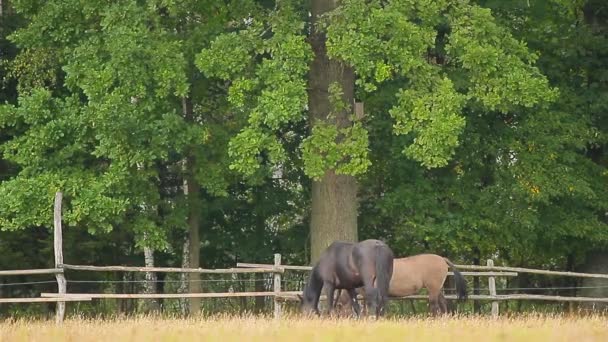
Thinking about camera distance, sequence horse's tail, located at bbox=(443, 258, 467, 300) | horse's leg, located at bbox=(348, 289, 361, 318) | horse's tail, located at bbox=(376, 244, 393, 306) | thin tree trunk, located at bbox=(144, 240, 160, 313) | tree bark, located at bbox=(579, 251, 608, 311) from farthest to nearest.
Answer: thin tree trunk, located at bbox=(144, 240, 160, 313) → tree bark, located at bbox=(579, 251, 608, 311) → horse's tail, located at bbox=(443, 258, 467, 300) → horse's leg, located at bbox=(348, 289, 361, 318) → horse's tail, located at bbox=(376, 244, 393, 306)

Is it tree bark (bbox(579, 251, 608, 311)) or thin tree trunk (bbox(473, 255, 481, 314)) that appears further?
thin tree trunk (bbox(473, 255, 481, 314))

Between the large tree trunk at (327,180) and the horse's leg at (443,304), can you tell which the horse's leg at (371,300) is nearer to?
the horse's leg at (443,304)

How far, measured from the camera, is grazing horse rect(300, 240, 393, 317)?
1925 centimetres

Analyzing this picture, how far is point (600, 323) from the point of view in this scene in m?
17.0

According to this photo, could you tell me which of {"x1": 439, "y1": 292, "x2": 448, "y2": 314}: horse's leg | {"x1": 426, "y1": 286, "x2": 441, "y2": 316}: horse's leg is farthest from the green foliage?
{"x1": 439, "y1": 292, "x2": 448, "y2": 314}: horse's leg

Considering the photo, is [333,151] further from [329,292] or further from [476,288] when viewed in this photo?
[476,288]

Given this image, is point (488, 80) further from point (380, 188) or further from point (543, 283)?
point (543, 283)

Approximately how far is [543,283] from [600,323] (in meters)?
18.1

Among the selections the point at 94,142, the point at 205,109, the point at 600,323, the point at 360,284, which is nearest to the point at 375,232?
the point at 205,109

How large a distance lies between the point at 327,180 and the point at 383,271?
16.2 ft

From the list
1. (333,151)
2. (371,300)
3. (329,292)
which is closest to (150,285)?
(333,151)

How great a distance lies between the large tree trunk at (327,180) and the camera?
78.1 ft

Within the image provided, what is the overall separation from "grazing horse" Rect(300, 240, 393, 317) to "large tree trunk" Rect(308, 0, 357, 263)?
3.46 m

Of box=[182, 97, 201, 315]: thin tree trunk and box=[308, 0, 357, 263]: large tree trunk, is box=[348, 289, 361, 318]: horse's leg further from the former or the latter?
box=[182, 97, 201, 315]: thin tree trunk
